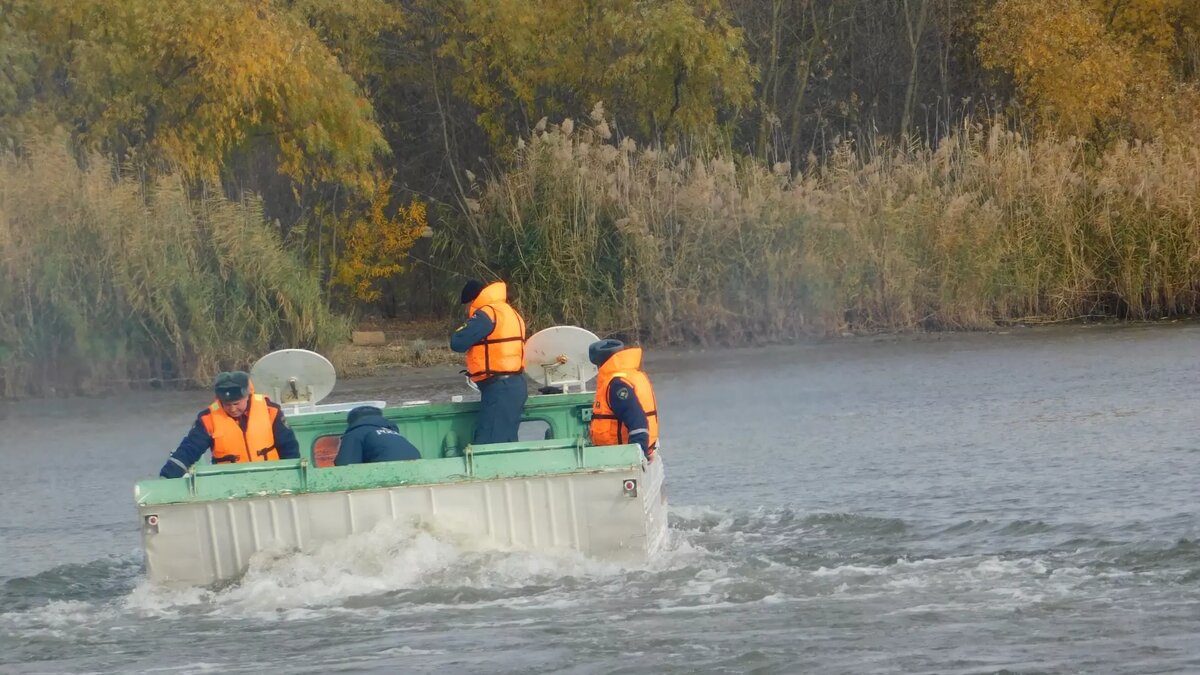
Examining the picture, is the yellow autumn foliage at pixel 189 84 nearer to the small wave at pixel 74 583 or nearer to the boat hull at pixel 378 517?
the small wave at pixel 74 583

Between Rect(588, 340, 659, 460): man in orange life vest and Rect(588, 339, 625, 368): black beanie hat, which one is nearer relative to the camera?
Rect(588, 340, 659, 460): man in orange life vest

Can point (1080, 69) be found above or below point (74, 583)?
above

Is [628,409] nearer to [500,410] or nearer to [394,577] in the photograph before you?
[500,410]

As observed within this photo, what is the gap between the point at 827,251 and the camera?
91.1 feet

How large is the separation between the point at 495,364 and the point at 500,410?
323mm

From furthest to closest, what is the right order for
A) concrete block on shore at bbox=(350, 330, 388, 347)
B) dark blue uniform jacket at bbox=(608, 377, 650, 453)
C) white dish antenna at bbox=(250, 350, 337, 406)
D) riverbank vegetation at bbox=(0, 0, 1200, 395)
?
concrete block on shore at bbox=(350, 330, 388, 347)
riverbank vegetation at bbox=(0, 0, 1200, 395)
white dish antenna at bbox=(250, 350, 337, 406)
dark blue uniform jacket at bbox=(608, 377, 650, 453)

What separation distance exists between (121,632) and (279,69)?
65.8 ft

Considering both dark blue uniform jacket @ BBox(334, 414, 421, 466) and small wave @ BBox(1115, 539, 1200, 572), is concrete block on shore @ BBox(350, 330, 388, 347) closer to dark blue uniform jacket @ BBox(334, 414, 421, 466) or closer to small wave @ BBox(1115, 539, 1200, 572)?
dark blue uniform jacket @ BBox(334, 414, 421, 466)

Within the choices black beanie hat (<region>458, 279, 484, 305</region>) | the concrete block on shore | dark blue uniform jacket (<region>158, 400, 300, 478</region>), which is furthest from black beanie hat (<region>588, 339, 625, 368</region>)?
the concrete block on shore

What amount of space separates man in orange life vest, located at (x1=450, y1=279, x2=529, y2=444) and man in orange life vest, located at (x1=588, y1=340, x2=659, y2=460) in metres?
0.81

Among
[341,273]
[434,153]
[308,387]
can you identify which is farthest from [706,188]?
[308,387]

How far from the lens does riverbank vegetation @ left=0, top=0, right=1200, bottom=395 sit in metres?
25.7

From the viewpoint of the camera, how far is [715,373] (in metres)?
24.5

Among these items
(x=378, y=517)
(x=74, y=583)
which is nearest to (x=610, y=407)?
(x=378, y=517)
